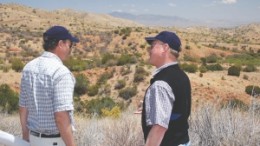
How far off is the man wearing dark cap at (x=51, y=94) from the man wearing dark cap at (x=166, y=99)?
0.84 metres

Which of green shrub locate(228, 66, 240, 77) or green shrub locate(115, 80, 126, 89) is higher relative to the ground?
green shrub locate(228, 66, 240, 77)

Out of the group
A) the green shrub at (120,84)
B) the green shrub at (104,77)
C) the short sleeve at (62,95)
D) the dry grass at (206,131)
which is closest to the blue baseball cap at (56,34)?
the short sleeve at (62,95)

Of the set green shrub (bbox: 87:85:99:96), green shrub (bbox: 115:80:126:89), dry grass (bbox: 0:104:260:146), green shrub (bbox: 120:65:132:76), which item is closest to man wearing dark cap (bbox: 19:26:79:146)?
dry grass (bbox: 0:104:260:146)

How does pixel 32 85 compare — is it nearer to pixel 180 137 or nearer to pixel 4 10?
pixel 180 137

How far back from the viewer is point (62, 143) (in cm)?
475

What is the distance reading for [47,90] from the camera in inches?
182

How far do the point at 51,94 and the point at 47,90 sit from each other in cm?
6

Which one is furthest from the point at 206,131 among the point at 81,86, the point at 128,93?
the point at 81,86

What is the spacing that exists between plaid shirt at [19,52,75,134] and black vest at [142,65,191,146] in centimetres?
87

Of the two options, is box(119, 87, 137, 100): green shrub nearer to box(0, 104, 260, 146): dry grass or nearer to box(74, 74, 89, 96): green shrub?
box(74, 74, 89, 96): green shrub

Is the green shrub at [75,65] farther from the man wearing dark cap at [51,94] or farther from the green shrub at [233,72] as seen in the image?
the man wearing dark cap at [51,94]

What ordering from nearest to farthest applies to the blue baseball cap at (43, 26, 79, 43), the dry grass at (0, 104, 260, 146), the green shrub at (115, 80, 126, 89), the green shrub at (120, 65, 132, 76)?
the blue baseball cap at (43, 26, 79, 43)
the dry grass at (0, 104, 260, 146)
the green shrub at (115, 80, 126, 89)
the green shrub at (120, 65, 132, 76)

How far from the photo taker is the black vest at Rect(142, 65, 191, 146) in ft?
14.0

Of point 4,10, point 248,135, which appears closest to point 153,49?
point 248,135
